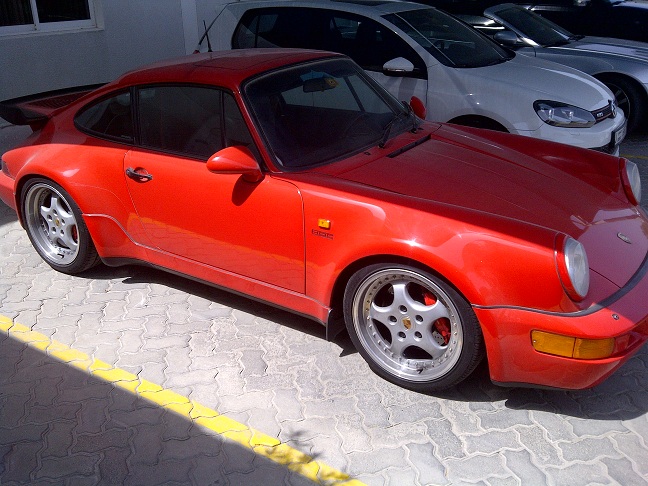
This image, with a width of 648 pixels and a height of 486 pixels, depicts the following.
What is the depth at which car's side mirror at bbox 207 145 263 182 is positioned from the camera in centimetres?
351

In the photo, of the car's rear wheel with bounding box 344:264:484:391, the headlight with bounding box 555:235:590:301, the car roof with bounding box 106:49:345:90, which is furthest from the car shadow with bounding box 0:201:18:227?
the headlight with bounding box 555:235:590:301

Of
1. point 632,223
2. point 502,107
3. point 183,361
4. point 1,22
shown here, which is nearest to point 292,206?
point 183,361

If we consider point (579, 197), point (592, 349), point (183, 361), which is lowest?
point (183, 361)

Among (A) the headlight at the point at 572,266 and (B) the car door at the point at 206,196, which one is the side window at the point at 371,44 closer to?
(B) the car door at the point at 206,196

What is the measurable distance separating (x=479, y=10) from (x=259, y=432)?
7.23 m

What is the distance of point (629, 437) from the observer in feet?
10.1

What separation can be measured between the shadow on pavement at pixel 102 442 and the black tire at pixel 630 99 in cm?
684

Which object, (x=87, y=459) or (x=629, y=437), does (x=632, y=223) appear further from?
(x=87, y=459)

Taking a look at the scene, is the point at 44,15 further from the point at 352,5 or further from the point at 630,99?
the point at 630,99


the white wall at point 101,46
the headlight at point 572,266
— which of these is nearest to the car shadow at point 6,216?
the white wall at point 101,46

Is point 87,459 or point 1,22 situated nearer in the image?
point 87,459

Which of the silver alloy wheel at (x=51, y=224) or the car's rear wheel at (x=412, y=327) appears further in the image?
the silver alloy wheel at (x=51, y=224)

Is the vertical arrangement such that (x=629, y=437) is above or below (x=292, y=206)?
below

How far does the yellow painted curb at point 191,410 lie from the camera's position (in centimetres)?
299
